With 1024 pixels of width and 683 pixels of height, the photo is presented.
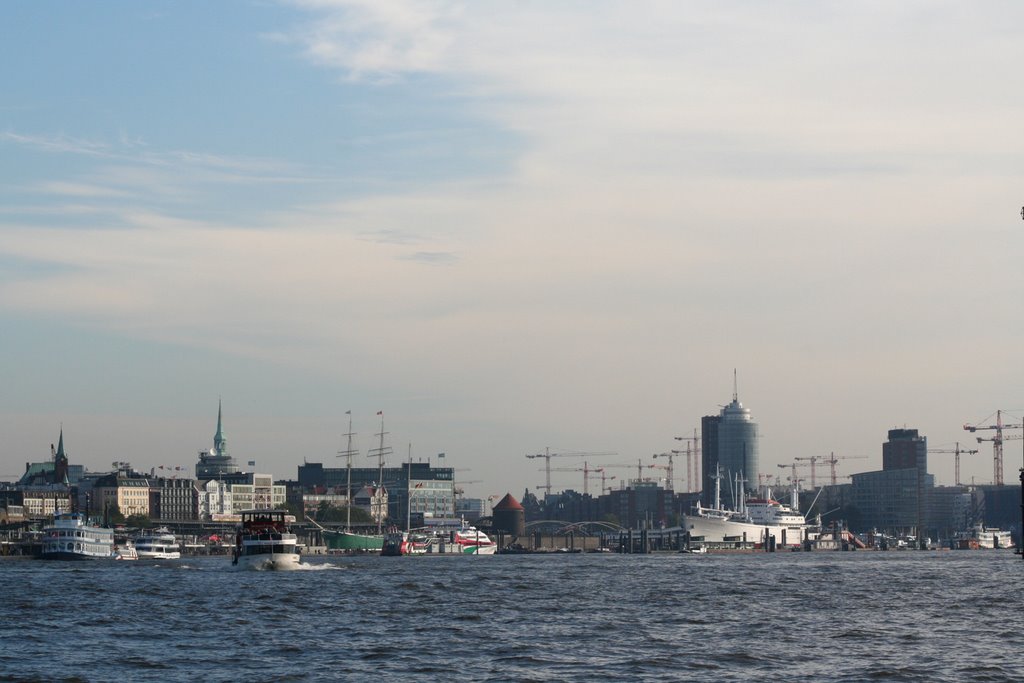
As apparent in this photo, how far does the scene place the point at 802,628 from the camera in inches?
2643

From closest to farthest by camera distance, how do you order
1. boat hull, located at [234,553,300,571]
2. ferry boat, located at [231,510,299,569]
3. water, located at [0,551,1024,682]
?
water, located at [0,551,1024,682] < boat hull, located at [234,553,300,571] < ferry boat, located at [231,510,299,569]

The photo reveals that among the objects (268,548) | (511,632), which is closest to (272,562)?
(268,548)

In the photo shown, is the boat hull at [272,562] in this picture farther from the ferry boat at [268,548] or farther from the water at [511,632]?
the water at [511,632]

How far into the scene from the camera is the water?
50.7 meters

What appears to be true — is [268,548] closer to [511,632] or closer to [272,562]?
[272,562]

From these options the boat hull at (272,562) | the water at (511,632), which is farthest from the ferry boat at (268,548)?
the water at (511,632)

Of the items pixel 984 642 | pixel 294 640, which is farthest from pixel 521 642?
pixel 984 642

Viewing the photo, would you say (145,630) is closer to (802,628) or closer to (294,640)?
(294,640)

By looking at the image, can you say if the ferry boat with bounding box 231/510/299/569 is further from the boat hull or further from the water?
the water

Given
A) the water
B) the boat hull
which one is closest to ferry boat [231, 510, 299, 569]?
the boat hull

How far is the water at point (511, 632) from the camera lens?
50.7 m

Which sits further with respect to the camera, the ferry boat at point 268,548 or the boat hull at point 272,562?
the ferry boat at point 268,548

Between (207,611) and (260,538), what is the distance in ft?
221

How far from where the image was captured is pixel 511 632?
214 feet
